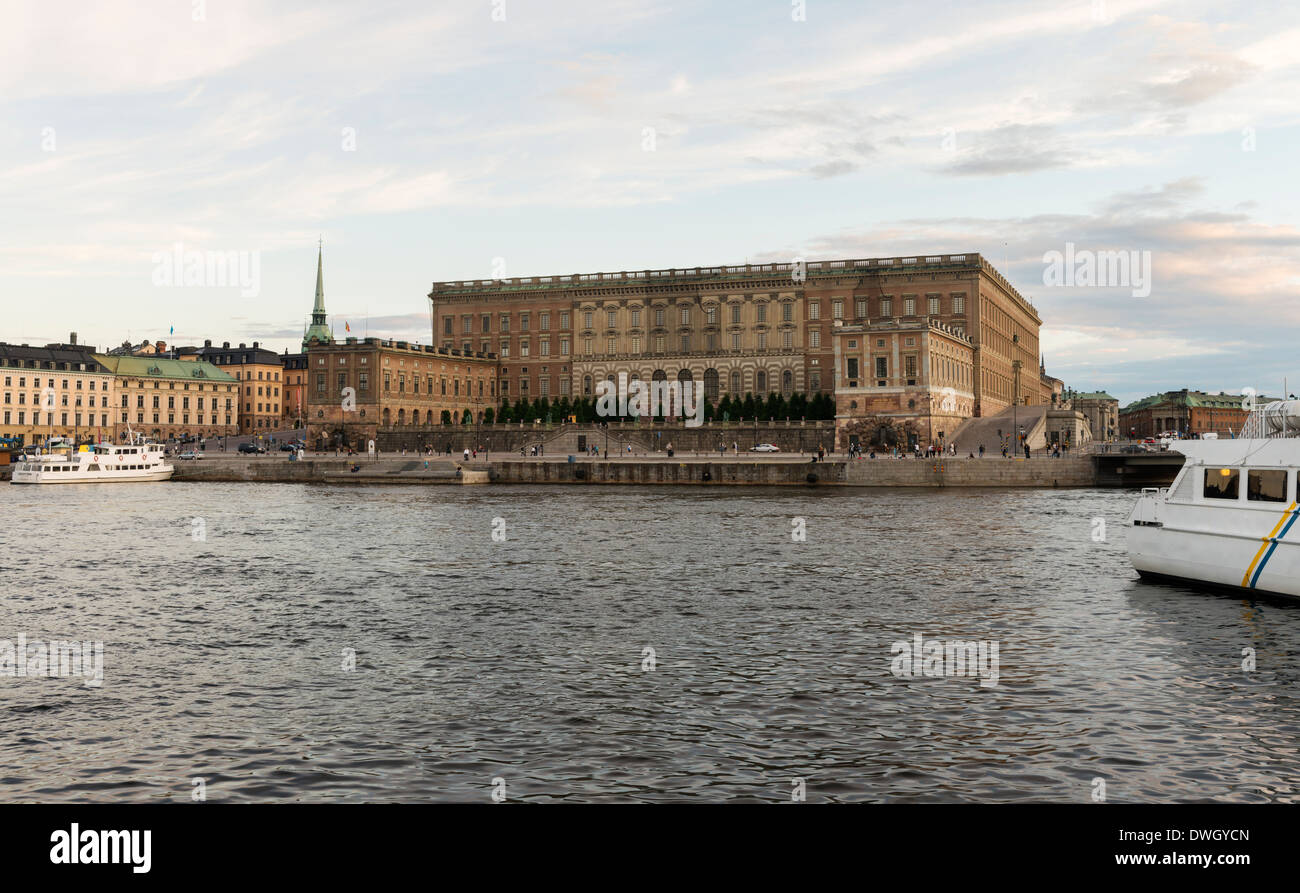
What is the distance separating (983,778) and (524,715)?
20.9ft

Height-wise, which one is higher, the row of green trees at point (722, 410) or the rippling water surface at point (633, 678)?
the row of green trees at point (722, 410)

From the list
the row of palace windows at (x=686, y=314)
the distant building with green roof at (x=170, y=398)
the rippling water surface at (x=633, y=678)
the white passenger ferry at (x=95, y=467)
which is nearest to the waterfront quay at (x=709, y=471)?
the white passenger ferry at (x=95, y=467)

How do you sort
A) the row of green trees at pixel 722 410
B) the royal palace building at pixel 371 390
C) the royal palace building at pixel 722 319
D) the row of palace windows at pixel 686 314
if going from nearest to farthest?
the row of green trees at pixel 722 410 < the row of palace windows at pixel 686 314 < the royal palace building at pixel 722 319 < the royal palace building at pixel 371 390

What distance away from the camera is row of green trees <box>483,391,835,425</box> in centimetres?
11519

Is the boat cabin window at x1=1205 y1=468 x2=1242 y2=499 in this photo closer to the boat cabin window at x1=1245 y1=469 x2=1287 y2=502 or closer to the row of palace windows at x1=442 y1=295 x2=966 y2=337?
the boat cabin window at x1=1245 y1=469 x2=1287 y2=502

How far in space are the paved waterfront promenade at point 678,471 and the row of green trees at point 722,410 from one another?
19659mm

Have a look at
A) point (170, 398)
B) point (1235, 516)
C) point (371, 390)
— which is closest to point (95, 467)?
point (371, 390)

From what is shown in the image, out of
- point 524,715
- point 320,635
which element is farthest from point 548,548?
point 524,715

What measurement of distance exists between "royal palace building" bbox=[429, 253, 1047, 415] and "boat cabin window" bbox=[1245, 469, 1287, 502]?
90236mm

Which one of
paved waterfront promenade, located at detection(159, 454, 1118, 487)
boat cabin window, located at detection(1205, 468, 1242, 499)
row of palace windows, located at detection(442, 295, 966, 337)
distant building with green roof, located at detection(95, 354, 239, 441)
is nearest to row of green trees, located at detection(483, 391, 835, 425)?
row of palace windows, located at detection(442, 295, 966, 337)

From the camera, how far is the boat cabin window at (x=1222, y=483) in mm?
26047

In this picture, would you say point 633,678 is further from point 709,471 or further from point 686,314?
point 686,314

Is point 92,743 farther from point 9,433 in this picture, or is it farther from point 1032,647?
point 9,433

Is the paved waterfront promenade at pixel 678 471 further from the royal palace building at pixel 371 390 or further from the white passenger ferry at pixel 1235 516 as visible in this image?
the white passenger ferry at pixel 1235 516
